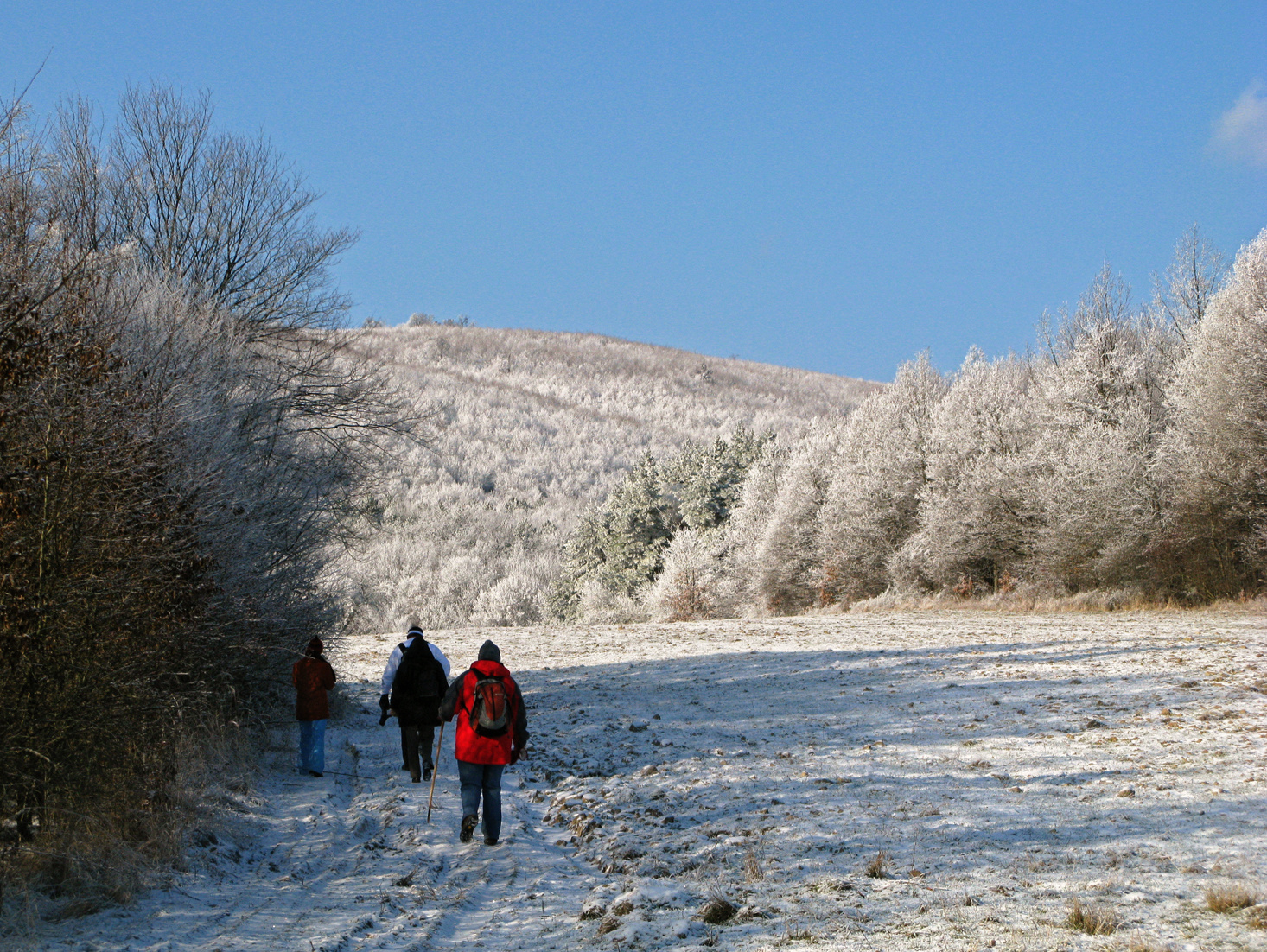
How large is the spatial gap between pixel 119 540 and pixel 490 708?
3612 millimetres

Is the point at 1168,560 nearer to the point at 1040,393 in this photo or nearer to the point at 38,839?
the point at 1040,393

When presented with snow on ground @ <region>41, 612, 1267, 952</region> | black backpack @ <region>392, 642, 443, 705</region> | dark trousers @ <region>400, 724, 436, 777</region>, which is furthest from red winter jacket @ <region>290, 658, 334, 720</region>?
dark trousers @ <region>400, 724, 436, 777</region>

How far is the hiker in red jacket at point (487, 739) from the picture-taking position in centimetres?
888

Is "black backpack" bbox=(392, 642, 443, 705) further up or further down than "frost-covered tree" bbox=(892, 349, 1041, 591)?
further down

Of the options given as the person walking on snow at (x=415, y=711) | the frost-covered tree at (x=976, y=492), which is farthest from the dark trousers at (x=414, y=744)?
the frost-covered tree at (x=976, y=492)

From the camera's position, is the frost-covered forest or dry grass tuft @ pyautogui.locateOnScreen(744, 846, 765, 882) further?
the frost-covered forest

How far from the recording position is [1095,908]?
567 cm

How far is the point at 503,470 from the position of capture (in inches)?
5034

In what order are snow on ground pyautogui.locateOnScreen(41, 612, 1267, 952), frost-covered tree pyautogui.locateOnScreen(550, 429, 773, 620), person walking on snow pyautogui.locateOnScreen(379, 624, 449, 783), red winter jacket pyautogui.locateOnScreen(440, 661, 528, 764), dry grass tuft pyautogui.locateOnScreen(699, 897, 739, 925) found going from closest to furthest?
snow on ground pyautogui.locateOnScreen(41, 612, 1267, 952) < dry grass tuft pyautogui.locateOnScreen(699, 897, 739, 925) < red winter jacket pyautogui.locateOnScreen(440, 661, 528, 764) < person walking on snow pyautogui.locateOnScreen(379, 624, 449, 783) < frost-covered tree pyautogui.locateOnScreen(550, 429, 773, 620)

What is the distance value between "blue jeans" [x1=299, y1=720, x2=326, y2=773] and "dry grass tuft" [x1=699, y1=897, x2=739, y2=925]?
7.29 meters

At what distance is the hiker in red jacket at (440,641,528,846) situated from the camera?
8.88 meters

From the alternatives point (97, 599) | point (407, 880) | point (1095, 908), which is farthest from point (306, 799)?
point (1095, 908)

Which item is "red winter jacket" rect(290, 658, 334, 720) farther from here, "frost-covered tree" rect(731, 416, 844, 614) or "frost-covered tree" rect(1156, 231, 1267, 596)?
"frost-covered tree" rect(731, 416, 844, 614)

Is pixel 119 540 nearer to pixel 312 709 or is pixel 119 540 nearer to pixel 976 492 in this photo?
pixel 312 709
